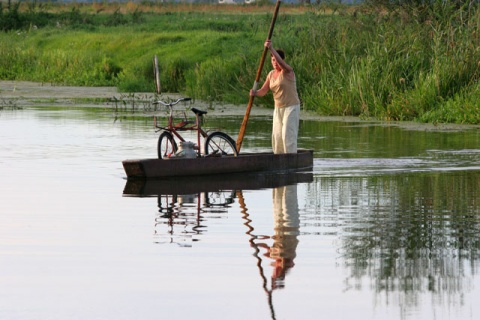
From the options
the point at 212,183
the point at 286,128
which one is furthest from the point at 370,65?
the point at 212,183

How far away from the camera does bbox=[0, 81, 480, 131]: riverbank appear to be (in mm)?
27922

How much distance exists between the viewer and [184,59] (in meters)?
40.3

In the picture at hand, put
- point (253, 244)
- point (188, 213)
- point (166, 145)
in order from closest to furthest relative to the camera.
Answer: point (253, 244)
point (188, 213)
point (166, 145)

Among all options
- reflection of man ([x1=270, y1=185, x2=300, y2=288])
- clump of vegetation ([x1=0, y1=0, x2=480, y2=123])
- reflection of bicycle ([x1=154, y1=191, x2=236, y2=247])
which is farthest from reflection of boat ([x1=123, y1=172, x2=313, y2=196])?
Result: clump of vegetation ([x1=0, y1=0, x2=480, y2=123])

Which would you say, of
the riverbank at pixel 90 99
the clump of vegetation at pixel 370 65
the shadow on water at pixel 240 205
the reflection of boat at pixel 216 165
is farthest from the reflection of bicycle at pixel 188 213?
the clump of vegetation at pixel 370 65

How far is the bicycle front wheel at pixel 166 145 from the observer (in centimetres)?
1780

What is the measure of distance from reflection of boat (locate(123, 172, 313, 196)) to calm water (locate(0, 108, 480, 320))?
0.10 feet

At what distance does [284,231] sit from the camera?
12.0 meters

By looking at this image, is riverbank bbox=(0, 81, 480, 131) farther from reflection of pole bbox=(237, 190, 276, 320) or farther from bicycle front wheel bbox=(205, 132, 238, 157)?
reflection of pole bbox=(237, 190, 276, 320)

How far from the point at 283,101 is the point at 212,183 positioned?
7.23ft

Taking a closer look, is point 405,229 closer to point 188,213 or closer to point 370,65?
point 188,213

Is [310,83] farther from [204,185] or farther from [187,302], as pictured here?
[187,302]

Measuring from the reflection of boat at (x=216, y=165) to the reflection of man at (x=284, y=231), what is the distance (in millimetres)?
1582

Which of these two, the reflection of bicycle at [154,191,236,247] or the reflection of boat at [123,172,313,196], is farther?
the reflection of boat at [123,172,313,196]
